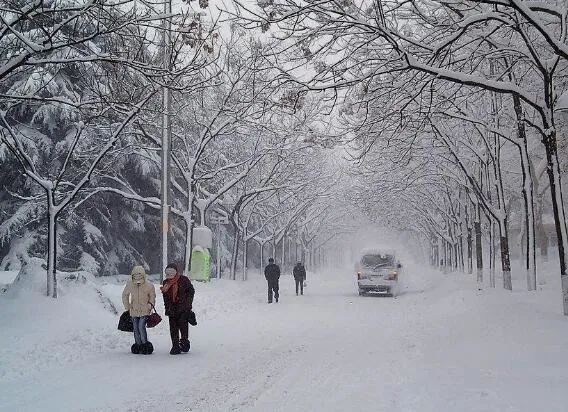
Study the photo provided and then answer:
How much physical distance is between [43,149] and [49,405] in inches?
809

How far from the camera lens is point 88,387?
754cm

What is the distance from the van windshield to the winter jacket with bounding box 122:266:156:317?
60.1ft

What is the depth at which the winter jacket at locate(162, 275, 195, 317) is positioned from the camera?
1018 centimetres

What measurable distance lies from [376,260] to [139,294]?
19078mm

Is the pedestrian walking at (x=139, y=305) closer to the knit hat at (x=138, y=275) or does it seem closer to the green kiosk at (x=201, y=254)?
the knit hat at (x=138, y=275)

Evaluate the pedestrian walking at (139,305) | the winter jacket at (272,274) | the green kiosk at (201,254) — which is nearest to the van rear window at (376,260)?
the winter jacket at (272,274)

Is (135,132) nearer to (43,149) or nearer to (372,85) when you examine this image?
(43,149)

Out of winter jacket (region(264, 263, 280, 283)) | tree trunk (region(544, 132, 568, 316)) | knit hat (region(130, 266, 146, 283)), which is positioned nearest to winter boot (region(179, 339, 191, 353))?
knit hat (region(130, 266, 146, 283))

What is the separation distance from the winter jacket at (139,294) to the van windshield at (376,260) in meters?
18.3

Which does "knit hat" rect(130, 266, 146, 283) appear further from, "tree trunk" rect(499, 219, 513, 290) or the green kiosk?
"tree trunk" rect(499, 219, 513, 290)

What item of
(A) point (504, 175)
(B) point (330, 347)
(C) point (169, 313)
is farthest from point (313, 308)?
(A) point (504, 175)

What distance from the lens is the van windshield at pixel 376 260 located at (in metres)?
27.6

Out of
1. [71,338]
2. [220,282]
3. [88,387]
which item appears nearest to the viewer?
[88,387]

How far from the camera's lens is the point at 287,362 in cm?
933
